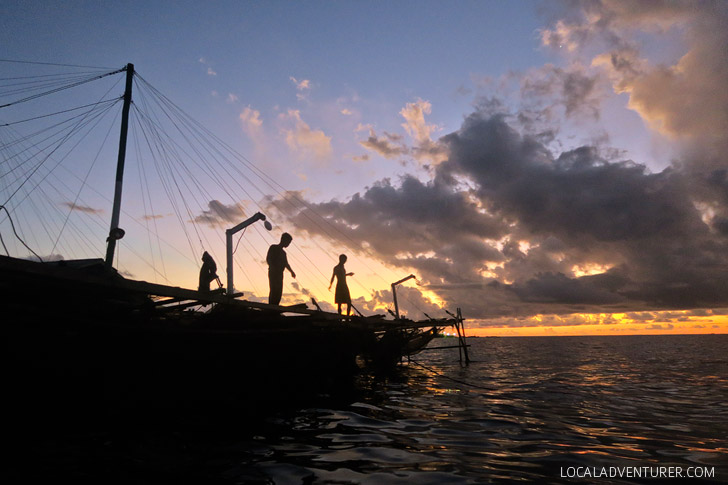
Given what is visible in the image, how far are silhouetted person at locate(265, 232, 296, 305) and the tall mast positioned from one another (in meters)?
4.82

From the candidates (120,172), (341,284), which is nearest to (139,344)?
(341,284)

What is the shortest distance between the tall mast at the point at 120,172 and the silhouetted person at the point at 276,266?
4818mm

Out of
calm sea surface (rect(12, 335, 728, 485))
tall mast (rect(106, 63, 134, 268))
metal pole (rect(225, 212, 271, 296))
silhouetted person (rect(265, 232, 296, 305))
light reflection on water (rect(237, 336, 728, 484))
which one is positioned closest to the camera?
calm sea surface (rect(12, 335, 728, 485))

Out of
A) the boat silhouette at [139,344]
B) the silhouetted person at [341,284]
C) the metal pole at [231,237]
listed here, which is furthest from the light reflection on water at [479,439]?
the metal pole at [231,237]

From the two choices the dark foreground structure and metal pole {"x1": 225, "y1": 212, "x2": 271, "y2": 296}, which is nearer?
the dark foreground structure

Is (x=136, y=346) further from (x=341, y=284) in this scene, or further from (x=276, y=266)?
(x=341, y=284)

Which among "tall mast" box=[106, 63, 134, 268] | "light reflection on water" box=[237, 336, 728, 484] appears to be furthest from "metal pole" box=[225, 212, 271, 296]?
"light reflection on water" box=[237, 336, 728, 484]

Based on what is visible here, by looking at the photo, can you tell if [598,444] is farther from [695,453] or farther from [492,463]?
[492,463]

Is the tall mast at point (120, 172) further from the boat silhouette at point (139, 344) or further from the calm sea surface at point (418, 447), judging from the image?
the calm sea surface at point (418, 447)

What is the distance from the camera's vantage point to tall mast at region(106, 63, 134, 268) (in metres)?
13.2

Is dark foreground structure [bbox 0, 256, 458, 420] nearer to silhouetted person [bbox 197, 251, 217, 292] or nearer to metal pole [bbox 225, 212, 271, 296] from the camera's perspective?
silhouetted person [bbox 197, 251, 217, 292]

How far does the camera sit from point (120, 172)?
1484cm

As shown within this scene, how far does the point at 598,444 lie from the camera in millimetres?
6824

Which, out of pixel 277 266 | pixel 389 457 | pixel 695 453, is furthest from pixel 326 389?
pixel 695 453
